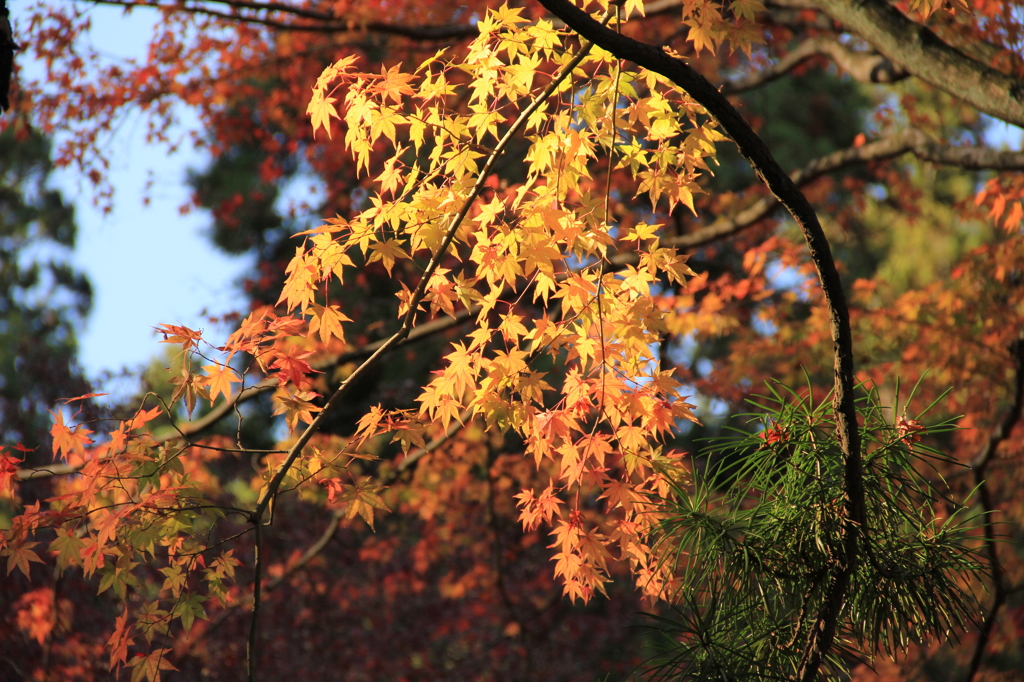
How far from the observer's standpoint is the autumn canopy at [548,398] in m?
1.65

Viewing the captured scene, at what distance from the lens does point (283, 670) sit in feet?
20.8

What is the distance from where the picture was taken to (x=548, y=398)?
7.85 m

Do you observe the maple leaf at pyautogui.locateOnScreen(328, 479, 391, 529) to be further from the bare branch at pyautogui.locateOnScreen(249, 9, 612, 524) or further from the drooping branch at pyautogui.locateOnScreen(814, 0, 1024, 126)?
the drooping branch at pyautogui.locateOnScreen(814, 0, 1024, 126)

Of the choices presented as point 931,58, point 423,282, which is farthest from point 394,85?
point 931,58

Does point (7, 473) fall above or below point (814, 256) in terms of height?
above

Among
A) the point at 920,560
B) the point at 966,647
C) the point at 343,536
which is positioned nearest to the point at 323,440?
the point at 343,536

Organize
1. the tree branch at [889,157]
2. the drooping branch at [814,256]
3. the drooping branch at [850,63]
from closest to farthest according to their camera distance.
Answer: the drooping branch at [814,256] < the tree branch at [889,157] < the drooping branch at [850,63]

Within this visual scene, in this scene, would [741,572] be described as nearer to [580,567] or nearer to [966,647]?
[580,567]

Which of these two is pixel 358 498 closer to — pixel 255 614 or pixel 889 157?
pixel 255 614

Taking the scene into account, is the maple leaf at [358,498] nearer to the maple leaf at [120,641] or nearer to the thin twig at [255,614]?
the thin twig at [255,614]

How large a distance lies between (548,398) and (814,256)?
20.8 feet

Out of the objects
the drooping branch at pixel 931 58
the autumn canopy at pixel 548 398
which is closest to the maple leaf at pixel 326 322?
the autumn canopy at pixel 548 398

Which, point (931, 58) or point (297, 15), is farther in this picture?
point (297, 15)

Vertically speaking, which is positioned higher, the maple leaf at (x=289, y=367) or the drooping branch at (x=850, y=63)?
the drooping branch at (x=850, y=63)
